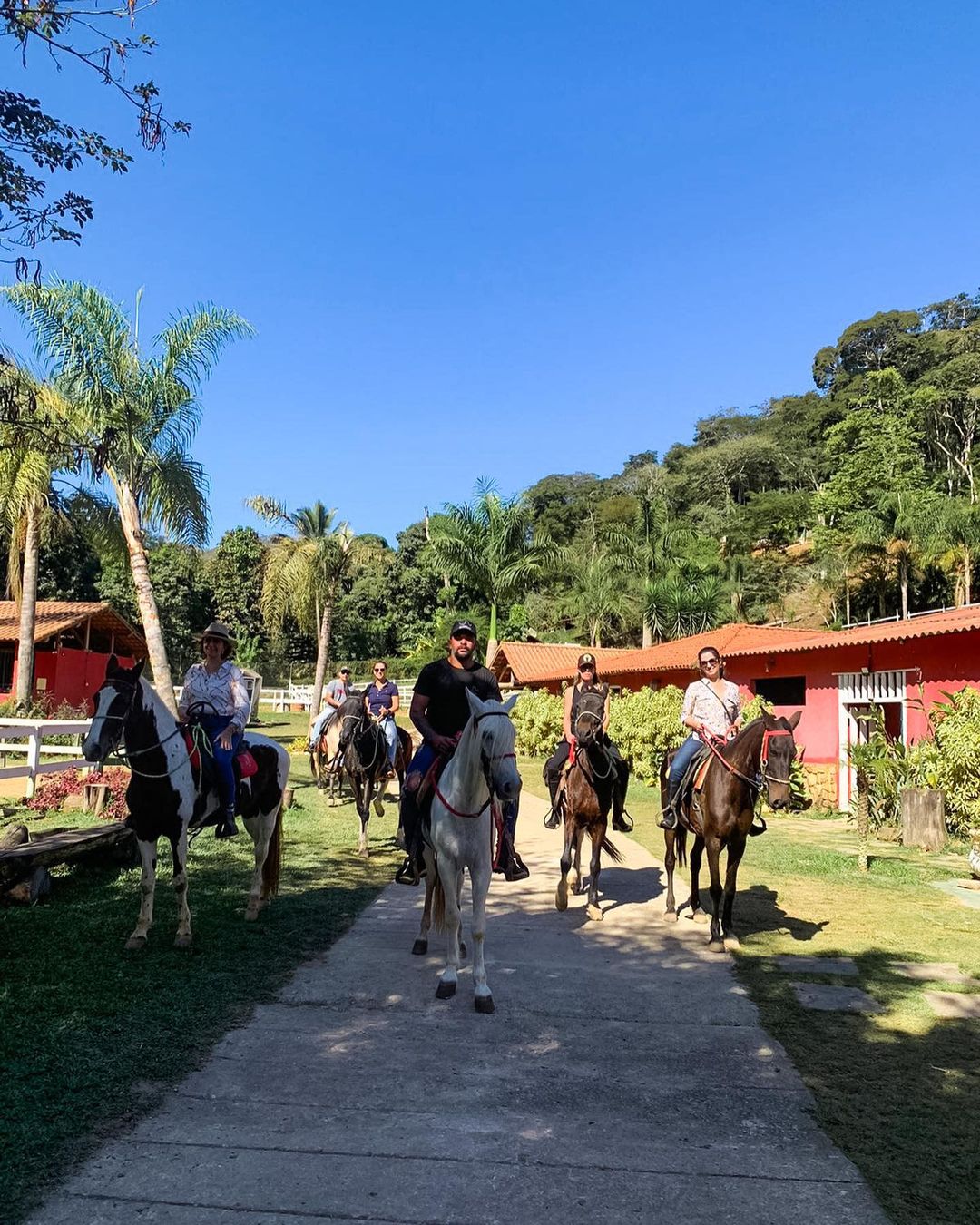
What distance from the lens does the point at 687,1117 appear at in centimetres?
413

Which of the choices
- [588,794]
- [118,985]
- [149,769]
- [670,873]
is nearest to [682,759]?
[588,794]

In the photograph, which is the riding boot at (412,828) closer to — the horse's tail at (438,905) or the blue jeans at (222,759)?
the horse's tail at (438,905)

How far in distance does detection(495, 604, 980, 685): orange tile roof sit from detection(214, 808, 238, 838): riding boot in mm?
10690

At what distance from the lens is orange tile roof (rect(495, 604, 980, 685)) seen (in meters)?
14.5

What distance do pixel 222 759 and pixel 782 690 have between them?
50.1 feet

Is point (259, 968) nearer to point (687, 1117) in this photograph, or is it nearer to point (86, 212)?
point (687, 1117)

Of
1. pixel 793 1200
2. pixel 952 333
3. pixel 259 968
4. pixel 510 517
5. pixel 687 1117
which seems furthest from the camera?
pixel 952 333

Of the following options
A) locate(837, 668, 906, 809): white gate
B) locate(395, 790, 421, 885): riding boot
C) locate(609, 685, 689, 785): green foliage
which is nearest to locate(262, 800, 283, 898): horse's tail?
locate(395, 790, 421, 885): riding boot

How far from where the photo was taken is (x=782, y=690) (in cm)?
1956

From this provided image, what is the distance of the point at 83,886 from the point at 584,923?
199 inches

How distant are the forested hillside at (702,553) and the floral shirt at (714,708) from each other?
25.7 m

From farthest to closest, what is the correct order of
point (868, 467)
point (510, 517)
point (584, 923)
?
1. point (868, 467)
2. point (510, 517)
3. point (584, 923)

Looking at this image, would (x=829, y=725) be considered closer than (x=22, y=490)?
Yes

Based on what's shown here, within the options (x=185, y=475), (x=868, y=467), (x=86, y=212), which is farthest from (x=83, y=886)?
(x=868, y=467)
